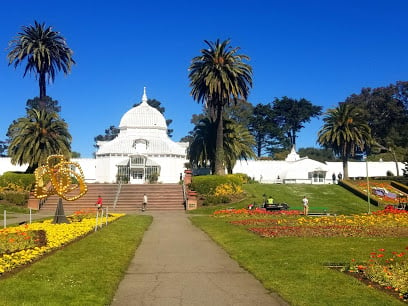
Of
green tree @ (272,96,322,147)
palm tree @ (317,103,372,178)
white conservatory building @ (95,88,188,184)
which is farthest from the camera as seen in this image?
green tree @ (272,96,322,147)

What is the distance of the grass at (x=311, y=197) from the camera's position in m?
37.2

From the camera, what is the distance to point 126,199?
4009 centimetres

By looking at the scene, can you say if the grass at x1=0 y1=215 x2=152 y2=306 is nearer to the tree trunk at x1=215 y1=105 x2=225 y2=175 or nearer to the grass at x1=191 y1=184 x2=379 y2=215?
the grass at x1=191 y1=184 x2=379 y2=215

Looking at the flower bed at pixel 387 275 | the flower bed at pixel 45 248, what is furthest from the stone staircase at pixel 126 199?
the flower bed at pixel 387 275

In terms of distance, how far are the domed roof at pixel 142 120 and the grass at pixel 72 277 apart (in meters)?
44.5

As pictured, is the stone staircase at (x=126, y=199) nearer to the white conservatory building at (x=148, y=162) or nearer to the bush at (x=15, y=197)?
the bush at (x=15, y=197)

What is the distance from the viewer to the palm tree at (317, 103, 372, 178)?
57.3m

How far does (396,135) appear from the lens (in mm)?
81562

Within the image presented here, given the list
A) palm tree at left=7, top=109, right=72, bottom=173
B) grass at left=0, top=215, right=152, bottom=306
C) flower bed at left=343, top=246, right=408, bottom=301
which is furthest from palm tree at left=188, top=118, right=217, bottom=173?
flower bed at left=343, top=246, right=408, bottom=301

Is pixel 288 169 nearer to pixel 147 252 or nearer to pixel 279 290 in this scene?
pixel 147 252

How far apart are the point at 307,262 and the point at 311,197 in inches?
1311

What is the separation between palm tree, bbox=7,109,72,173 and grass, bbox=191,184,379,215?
16.1 m

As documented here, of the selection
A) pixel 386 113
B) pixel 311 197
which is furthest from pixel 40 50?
pixel 386 113

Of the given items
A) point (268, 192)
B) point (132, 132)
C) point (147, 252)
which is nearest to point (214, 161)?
point (268, 192)
